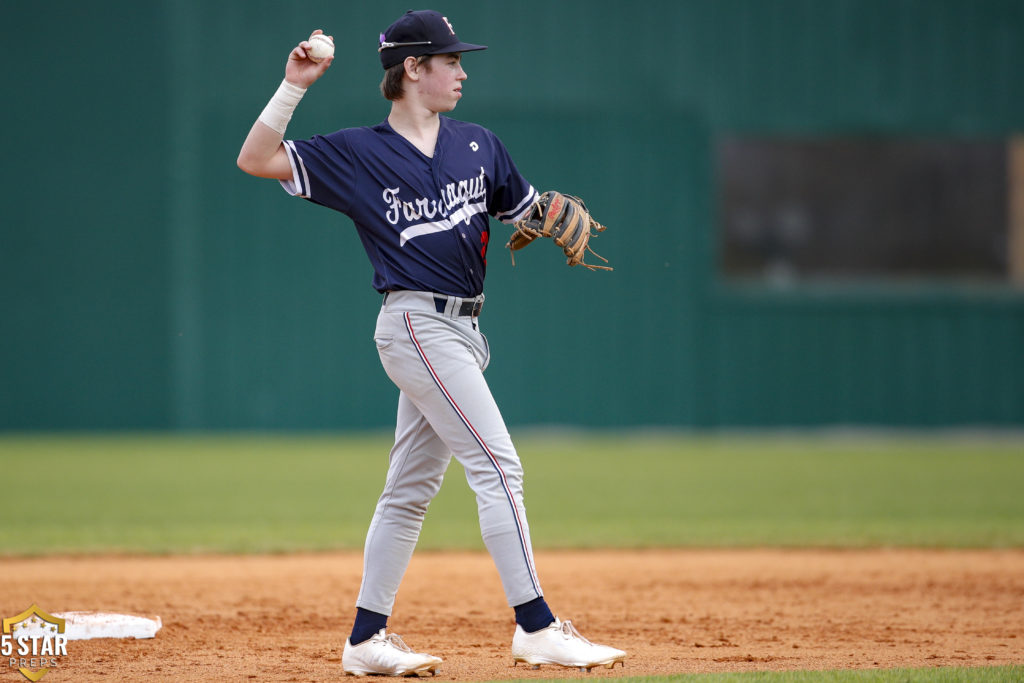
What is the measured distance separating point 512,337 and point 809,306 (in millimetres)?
3219

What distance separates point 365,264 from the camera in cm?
1309

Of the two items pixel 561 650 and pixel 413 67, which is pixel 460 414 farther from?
pixel 413 67

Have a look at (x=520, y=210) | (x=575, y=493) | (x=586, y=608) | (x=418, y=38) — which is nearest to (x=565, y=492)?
(x=575, y=493)

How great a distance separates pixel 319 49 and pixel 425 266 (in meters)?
0.67

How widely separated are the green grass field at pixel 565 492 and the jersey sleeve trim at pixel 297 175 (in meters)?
3.56

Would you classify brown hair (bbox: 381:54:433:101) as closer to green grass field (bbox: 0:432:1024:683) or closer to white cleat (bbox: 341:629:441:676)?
white cleat (bbox: 341:629:441:676)

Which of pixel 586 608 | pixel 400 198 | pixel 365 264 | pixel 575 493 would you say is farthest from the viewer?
pixel 365 264

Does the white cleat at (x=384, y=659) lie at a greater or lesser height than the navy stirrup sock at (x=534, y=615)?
lesser

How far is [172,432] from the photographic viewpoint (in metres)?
13.0

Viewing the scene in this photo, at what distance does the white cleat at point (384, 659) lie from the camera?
3.46m

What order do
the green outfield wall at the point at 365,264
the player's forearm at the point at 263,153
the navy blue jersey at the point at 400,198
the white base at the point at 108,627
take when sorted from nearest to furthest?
1. the player's forearm at the point at 263,153
2. the navy blue jersey at the point at 400,198
3. the white base at the point at 108,627
4. the green outfield wall at the point at 365,264

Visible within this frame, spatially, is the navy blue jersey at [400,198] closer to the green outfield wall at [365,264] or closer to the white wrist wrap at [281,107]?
the white wrist wrap at [281,107]

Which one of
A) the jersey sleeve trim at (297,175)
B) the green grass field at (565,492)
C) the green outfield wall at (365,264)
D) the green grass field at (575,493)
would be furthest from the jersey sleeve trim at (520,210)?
the green outfield wall at (365,264)

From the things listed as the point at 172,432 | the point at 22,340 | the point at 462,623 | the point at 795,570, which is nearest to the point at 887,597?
the point at 795,570
